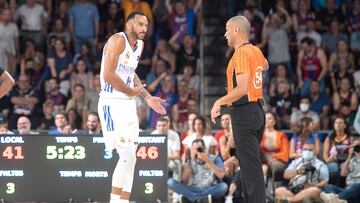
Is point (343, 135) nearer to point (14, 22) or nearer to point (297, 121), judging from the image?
point (297, 121)

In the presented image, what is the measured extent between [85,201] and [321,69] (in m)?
7.21

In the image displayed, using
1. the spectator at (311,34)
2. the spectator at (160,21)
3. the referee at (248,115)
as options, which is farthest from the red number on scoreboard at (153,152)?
the spectator at (311,34)

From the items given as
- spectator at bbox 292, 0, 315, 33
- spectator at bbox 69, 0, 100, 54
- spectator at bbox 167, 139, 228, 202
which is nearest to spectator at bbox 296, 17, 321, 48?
spectator at bbox 292, 0, 315, 33

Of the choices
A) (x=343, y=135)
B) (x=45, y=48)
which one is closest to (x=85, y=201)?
(x=343, y=135)

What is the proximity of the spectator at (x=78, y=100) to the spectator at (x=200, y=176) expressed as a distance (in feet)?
11.4

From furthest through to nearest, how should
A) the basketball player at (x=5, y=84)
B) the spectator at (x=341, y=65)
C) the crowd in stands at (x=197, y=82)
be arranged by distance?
the spectator at (x=341, y=65)
the crowd in stands at (x=197, y=82)
the basketball player at (x=5, y=84)

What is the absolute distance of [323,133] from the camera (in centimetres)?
1734

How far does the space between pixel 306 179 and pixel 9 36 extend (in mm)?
7306

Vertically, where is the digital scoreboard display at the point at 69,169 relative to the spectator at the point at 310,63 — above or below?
below

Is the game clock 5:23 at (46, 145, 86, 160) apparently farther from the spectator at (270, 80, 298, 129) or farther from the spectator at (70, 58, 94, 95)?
the spectator at (270, 80, 298, 129)

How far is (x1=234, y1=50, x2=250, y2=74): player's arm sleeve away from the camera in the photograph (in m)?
10.3

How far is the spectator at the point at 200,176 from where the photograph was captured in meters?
15.2

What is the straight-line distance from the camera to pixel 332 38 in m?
20.1

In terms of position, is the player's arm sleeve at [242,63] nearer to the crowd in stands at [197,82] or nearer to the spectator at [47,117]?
the crowd in stands at [197,82]
